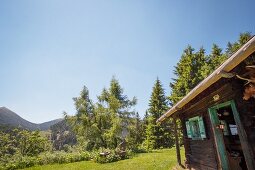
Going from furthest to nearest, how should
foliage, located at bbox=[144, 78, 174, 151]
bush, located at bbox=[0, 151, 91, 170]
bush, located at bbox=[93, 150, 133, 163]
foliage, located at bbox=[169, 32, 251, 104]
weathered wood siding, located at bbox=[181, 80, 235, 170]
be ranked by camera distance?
foliage, located at bbox=[144, 78, 174, 151]
foliage, located at bbox=[169, 32, 251, 104]
bush, located at bbox=[0, 151, 91, 170]
bush, located at bbox=[93, 150, 133, 163]
weathered wood siding, located at bbox=[181, 80, 235, 170]

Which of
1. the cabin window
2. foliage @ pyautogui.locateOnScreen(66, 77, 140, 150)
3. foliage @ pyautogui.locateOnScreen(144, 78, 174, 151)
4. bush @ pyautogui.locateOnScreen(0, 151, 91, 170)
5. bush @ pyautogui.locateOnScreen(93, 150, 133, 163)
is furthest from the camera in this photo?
foliage @ pyautogui.locateOnScreen(144, 78, 174, 151)

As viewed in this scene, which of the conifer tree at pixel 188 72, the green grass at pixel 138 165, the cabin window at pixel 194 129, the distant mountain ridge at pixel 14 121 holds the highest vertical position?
the distant mountain ridge at pixel 14 121

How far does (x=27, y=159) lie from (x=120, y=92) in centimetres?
1939

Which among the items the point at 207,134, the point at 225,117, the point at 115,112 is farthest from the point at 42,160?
the point at 225,117

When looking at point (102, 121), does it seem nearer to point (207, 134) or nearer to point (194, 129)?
point (194, 129)

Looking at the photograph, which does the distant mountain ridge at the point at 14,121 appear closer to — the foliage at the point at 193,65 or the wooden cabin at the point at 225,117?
the foliage at the point at 193,65

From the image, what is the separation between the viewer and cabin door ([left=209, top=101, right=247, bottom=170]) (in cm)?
652

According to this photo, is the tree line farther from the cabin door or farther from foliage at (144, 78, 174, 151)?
the cabin door

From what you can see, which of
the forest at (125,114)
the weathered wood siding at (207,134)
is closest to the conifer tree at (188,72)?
the forest at (125,114)

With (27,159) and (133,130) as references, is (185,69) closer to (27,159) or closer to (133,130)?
(133,130)

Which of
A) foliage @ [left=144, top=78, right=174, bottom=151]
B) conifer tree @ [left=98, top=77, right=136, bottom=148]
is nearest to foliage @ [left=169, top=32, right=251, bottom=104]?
foliage @ [left=144, top=78, right=174, bottom=151]

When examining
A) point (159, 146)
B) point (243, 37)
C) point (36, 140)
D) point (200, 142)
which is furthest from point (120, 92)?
point (200, 142)

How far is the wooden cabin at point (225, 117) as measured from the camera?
4352 mm

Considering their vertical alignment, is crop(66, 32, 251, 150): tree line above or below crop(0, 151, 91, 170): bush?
above
